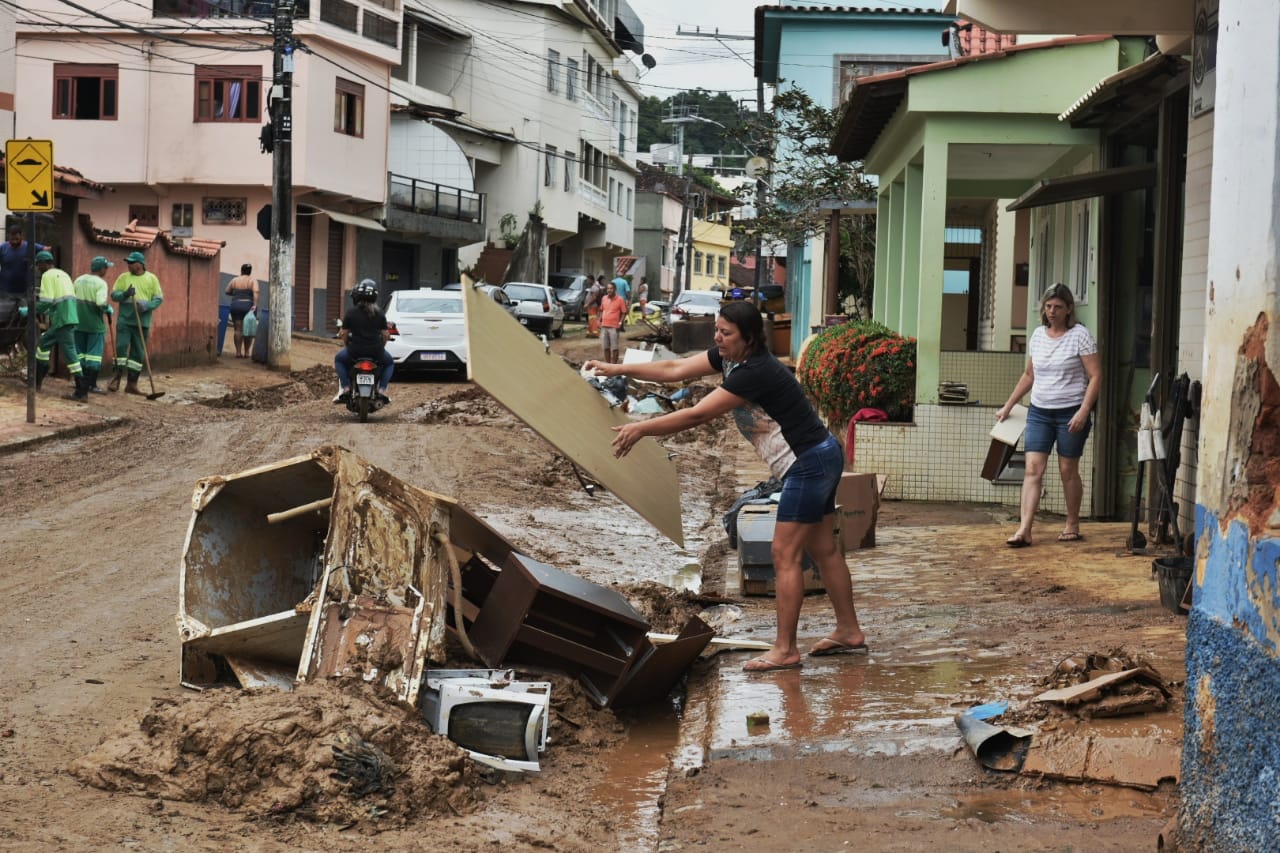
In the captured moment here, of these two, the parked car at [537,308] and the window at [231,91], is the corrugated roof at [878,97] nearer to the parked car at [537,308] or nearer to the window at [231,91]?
the parked car at [537,308]

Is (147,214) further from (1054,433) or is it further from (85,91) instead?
(1054,433)

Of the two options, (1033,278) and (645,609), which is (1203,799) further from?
(1033,278)

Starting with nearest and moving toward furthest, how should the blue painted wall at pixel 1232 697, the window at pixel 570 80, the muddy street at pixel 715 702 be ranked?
the blue painted wall at pixel 1232 697, the muddy street at pixel 715 702, the window at pixel 570 80

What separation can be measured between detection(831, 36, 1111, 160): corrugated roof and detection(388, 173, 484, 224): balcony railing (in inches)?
1027

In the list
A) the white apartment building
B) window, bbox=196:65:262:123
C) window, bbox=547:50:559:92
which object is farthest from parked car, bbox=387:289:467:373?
window, bbox=547:50:559:92

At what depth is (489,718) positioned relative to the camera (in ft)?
18.8

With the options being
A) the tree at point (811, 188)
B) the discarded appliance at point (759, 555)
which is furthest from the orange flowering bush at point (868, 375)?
the tree at point (811, 188)

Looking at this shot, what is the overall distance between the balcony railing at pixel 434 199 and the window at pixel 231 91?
5964 millimetres

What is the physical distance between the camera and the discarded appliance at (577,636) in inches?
257

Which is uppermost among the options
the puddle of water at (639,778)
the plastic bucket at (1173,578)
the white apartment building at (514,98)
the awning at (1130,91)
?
the white apartment building at (514,98)

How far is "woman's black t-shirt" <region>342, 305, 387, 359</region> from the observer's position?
1819cm

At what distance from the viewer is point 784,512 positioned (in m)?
6.86

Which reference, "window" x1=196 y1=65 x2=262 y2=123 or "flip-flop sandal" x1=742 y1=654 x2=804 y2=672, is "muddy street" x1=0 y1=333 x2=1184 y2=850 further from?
"window" x1=196 y1=65 x2=262 y2=123

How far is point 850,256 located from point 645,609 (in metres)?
21.4
